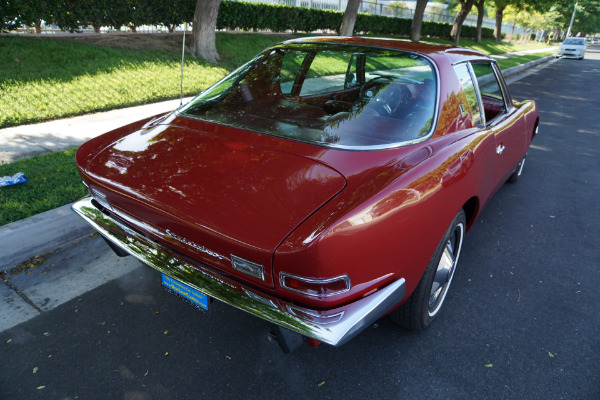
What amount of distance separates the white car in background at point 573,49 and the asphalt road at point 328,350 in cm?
3135

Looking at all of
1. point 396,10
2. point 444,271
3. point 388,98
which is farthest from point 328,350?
point 396,10

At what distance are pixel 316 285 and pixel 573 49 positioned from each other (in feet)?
111

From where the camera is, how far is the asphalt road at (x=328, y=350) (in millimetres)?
2131

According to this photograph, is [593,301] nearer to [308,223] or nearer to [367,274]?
[367,274]

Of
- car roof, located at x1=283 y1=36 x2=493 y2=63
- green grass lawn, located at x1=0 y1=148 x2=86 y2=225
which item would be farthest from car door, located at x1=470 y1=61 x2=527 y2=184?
green grass lawn, located at x1=0 y1=148 x2=86 y2=225

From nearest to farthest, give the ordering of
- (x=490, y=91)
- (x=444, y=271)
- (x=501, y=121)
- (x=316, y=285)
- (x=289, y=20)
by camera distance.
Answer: (x=316, y=285)
(x=444, y=271)
(x=501, y=121)
(x=490, y=91)
(x=289, y=20)

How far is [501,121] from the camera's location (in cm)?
342

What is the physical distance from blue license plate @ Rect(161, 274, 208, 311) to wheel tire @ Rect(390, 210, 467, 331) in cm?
111

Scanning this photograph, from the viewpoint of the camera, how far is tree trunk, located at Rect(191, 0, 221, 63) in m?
9.82

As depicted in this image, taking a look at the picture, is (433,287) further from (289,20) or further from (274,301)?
(289,20)

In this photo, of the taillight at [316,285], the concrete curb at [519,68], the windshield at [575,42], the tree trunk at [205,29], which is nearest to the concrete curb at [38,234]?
the taillight at [316,285]

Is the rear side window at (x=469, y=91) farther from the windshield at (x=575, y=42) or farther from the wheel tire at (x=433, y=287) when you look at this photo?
the windshield at (x=575, y=42)

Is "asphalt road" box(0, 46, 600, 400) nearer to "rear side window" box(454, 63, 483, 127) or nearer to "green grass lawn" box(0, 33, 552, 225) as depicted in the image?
"rear side window" box(454, 63, 483, 127)

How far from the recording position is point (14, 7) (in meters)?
8.05
